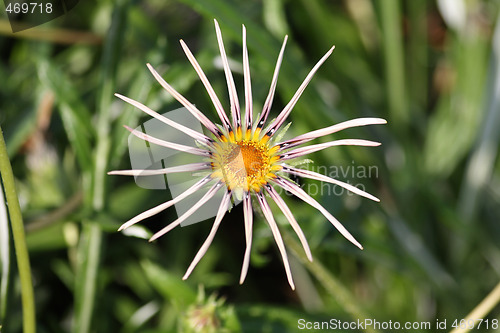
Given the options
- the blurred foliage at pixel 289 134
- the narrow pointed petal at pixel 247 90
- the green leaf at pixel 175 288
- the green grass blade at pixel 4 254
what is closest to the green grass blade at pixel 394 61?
the blurred foliage at pixel 289 134

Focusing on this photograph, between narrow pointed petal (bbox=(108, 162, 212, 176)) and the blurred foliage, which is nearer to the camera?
narrow pointed petal (bbox=(108, 162, 212, 176))

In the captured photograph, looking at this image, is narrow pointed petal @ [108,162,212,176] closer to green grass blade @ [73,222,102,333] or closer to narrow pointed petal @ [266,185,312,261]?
narrow pointed petal @ [266,185,312,261]

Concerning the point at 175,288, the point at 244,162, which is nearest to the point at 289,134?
the point at 175,288

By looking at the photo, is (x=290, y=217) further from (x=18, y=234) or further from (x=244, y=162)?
(x=18, y=234)

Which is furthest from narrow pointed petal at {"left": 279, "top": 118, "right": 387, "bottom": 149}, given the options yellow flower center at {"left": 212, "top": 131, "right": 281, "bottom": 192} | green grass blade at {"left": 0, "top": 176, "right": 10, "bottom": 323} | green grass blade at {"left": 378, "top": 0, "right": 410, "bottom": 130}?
green grass blade at {"left": 378, "top": 0, "right": 410, "bottom": 130}

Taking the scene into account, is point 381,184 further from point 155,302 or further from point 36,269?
point 36,269
